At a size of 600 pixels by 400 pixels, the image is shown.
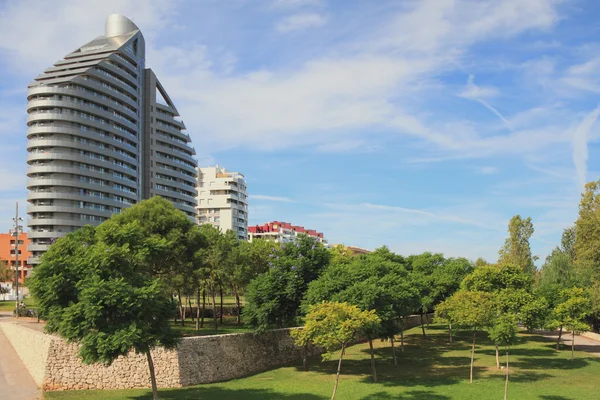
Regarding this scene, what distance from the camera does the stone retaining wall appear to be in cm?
3139

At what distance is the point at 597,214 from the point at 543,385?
29.2 meters

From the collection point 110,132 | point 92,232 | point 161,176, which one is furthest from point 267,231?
point 92,232

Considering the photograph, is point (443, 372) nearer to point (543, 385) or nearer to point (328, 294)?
point (543, 385)

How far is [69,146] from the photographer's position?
109 m

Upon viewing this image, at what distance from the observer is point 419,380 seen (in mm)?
37000

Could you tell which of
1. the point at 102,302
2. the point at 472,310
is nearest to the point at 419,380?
the point at 472,310

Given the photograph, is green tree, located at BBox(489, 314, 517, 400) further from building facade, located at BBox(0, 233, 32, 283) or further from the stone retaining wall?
building facade, located at BBox(0, 233, 32, 283)

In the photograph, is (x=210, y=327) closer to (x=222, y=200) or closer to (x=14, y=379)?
(x=14, y=379)

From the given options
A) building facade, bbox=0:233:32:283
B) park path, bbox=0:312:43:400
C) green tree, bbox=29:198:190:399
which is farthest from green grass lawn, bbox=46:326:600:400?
building facade, bbox=0:233:32:283

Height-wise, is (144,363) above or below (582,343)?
above

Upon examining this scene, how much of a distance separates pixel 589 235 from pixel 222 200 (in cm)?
13039

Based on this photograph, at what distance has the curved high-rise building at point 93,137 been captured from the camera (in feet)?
357

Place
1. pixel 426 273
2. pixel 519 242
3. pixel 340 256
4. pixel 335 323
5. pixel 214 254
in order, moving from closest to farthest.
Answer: pixel 335 323
pixel 214 254
pixel 426 273
pixel 340 256
pixel 519 242

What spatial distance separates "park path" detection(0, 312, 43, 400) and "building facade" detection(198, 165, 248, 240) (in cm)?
12845
